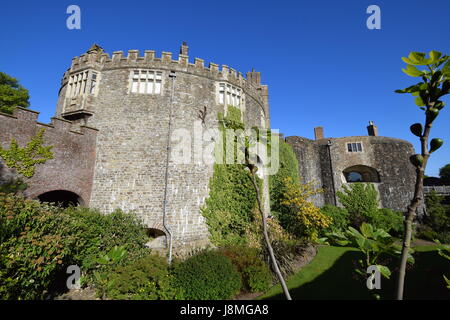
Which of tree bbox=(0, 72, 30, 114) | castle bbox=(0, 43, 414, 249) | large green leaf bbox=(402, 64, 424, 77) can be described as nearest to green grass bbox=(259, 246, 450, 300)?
castle bbox=(0, 43, 414, 249)

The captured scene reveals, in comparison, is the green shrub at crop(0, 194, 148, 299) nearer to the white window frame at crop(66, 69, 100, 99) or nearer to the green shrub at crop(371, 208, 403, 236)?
the white window frame at crop(66, 69, 100, 99)

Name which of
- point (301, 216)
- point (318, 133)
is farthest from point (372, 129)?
point (301, 216)

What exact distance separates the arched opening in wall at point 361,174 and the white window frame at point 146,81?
808 inches

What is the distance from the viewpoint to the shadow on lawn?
7.02m

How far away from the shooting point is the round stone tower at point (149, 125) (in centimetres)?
1213

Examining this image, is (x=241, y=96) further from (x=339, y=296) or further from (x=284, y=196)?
(x=339, y=296)

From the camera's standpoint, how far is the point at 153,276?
725 cm

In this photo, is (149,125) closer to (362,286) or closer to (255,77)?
(255,77)

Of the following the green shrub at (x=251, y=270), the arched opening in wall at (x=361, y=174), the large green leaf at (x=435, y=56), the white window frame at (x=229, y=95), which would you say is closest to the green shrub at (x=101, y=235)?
the green shrub at (x=251, y=270)

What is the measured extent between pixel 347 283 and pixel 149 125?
12572mm

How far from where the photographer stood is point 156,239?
12.0 metres

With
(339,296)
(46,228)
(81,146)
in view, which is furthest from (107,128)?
(339,296)
